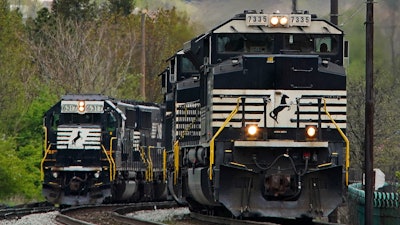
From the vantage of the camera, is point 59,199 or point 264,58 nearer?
point 264,58

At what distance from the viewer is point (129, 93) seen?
5609 cm

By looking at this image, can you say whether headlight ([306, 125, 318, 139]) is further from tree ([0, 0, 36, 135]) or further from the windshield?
tree ([0, 0, 36, 135])

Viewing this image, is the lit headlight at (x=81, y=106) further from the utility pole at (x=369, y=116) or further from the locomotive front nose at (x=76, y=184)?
the utility pole at (x=369, y=116)

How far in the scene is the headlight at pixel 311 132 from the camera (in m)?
18.2

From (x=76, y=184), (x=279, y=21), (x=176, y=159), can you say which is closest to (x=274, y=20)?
(x=279, y=21)

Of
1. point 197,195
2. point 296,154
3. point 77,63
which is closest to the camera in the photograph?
point 296,154

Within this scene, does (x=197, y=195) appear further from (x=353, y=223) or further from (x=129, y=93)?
(x=129, y=93)

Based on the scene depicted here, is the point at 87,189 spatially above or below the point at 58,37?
below

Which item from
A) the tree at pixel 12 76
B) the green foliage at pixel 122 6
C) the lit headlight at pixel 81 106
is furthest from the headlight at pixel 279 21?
the green foliage at pixel 122 6

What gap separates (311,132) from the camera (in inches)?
717

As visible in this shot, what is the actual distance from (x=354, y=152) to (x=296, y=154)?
15.6m

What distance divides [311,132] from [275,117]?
2.30 feet

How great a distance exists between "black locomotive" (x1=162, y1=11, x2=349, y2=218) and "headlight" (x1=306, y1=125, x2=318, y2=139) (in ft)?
0.06

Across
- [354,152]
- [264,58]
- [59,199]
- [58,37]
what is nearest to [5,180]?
[59,199]
